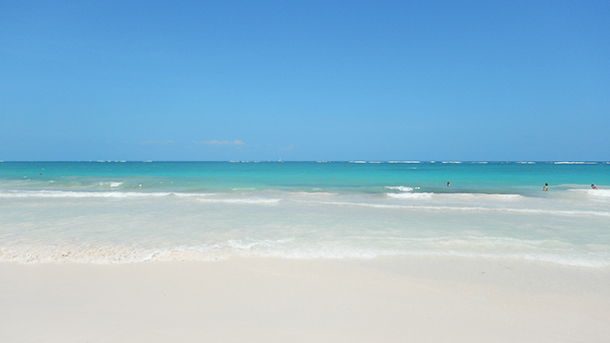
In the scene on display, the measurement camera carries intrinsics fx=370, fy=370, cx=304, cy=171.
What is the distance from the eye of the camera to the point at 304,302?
5.45 meters

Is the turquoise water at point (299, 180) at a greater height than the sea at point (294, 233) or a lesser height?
greater

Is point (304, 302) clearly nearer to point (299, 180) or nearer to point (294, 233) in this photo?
point (294, 233)

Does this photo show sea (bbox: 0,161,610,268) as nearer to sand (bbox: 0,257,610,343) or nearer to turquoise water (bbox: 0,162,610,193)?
sand (bbox: 0,257,610,343)

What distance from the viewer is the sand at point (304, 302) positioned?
4.49 m

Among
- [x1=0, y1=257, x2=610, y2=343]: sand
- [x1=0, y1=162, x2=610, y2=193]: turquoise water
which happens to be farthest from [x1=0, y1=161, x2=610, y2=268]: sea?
[x1=0, y1=162, x2=610, y2=193]: turquoise water

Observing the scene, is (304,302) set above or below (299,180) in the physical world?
below

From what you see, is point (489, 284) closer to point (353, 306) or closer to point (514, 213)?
point (353, 306)

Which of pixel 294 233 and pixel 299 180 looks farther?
pixel 299 180

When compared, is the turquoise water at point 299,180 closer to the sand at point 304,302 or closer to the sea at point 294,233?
the sea at point 294,233

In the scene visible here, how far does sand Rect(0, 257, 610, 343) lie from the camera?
4488 mm

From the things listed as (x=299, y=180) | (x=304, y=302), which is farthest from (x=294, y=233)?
(x=299, y=180)

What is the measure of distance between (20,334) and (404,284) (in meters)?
5.41

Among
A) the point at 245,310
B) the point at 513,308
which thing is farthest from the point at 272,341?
the point at 513,308

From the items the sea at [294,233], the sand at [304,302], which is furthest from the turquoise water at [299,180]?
the sand at [304,302]
